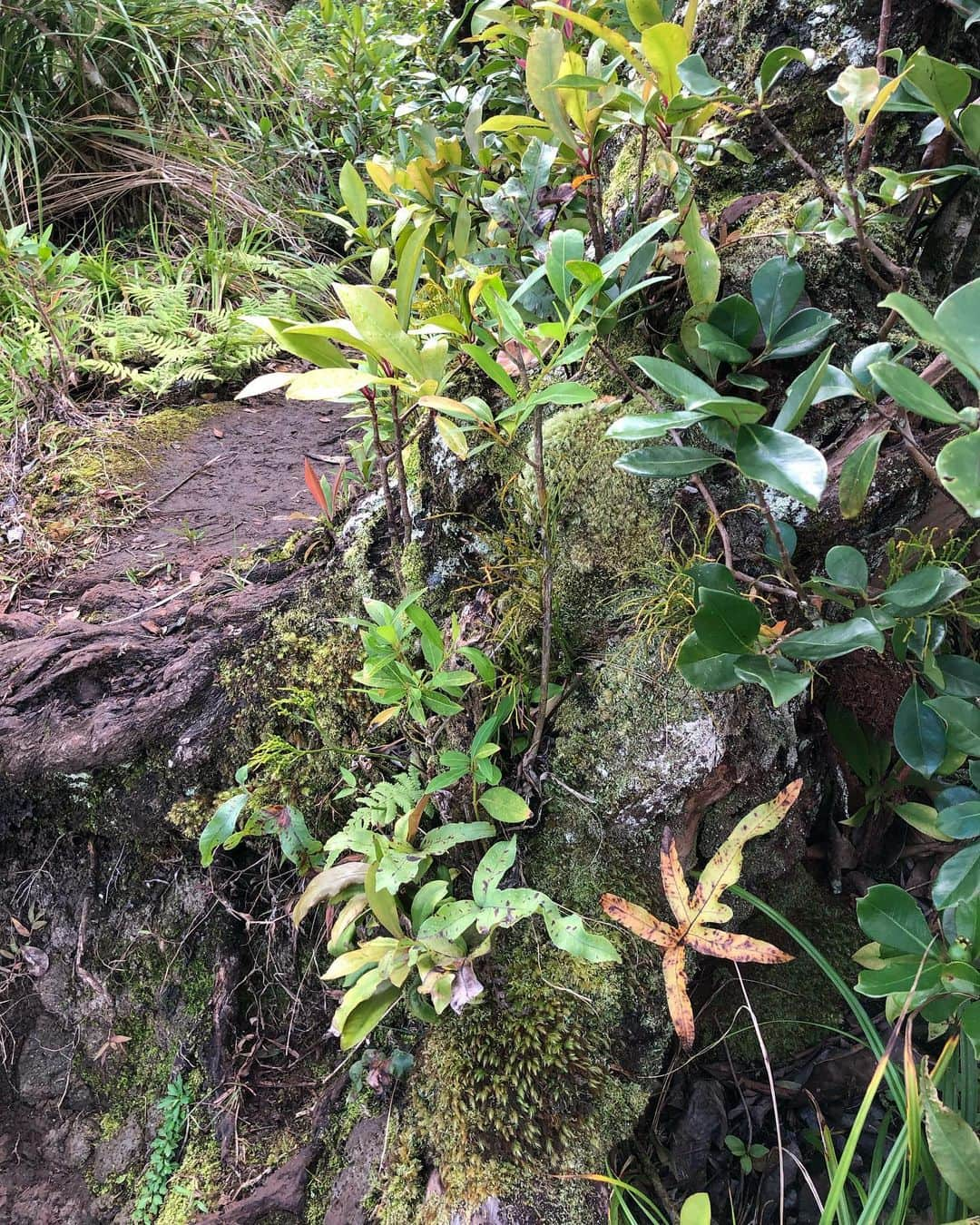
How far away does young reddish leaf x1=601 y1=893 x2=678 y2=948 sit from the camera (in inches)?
47.1

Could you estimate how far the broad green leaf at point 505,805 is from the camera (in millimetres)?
1273

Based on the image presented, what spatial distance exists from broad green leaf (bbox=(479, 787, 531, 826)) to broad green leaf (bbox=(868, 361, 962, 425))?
2.82 feet

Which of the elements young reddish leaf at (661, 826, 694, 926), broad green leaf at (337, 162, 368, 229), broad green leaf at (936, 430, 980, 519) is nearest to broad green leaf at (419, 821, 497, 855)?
young reddish leaf at (661, 826, 694, 926)

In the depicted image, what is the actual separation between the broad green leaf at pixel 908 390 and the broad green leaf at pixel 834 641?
275 millimetres

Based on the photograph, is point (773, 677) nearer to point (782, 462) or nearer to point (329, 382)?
point (782, 462)

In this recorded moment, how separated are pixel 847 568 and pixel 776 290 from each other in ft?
1.60

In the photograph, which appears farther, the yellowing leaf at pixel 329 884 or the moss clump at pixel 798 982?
the moss clump at pixel 798 982


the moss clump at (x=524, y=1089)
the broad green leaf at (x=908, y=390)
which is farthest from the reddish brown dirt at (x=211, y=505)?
the broad green leaf at (x=908, y=390)

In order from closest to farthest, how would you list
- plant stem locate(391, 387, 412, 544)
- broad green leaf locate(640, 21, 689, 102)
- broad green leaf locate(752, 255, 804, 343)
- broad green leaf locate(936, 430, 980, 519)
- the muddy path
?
broad green leaf locate(936, 430, 980, 519), broad green leaf locate(640, 21, 689, 102), broad green leaf locate(752, 255, 804, 343), plant stem locate(391, 387, 412, 544), the muddy path

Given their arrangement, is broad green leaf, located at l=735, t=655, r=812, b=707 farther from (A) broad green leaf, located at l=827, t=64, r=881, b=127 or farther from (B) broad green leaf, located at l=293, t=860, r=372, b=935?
(B) broad green leaf, located at l=293, t=860, r=372, b=935

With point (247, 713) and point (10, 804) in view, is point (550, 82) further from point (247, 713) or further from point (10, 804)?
point (10, 804)

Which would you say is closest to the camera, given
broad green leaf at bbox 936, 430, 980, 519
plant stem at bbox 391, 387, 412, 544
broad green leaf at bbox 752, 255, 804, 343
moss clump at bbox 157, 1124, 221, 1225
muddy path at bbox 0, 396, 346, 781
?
broad green leaf at bbox 936, 430, 980, 519

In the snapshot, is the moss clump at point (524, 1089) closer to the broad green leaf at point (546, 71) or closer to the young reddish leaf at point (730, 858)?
the young reddish leaf at point (730, 858)

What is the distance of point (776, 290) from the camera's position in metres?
1.17
